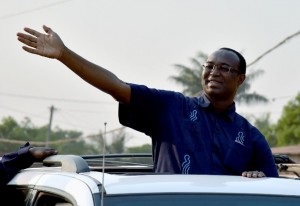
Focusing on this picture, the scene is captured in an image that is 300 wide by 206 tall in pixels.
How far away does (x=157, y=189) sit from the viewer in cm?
343

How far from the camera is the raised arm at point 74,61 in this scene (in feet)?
13.9

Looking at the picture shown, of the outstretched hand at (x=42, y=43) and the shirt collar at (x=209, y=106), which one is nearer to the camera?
the outstretched hand at (x=42, y=43)

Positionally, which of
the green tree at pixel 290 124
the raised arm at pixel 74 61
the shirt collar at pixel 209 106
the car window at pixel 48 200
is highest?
the green tree at pixel 290 124

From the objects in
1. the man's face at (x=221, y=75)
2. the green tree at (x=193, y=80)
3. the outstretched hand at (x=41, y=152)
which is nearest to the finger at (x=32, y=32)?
the outstretched hand at (x=41, y=152)

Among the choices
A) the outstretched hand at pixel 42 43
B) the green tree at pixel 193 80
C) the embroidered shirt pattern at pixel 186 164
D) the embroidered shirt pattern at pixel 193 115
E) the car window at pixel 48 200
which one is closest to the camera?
the car window at pixel 48 200

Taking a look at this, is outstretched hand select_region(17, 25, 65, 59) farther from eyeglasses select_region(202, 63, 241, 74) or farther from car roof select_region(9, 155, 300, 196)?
eyeglasses select_region(202, 63, 241, 74)

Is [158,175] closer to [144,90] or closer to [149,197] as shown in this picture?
[149,197]

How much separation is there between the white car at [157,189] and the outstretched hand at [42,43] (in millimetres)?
563

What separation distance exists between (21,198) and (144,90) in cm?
80

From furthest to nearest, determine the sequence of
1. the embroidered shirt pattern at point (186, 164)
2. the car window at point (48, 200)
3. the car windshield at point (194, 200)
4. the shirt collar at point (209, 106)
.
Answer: the shirt collar at point (209, 106) < the embroidered shirt pattern at point (186, 164) < the car window at point (48, 200) < the car windshield at point (194, 200)

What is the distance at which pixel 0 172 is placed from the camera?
4.61m

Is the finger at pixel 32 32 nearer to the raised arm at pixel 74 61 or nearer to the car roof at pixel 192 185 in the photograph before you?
the raised arm at pixel 74 61

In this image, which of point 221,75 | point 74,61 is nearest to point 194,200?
point 74,61

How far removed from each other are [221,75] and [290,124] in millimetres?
38421
